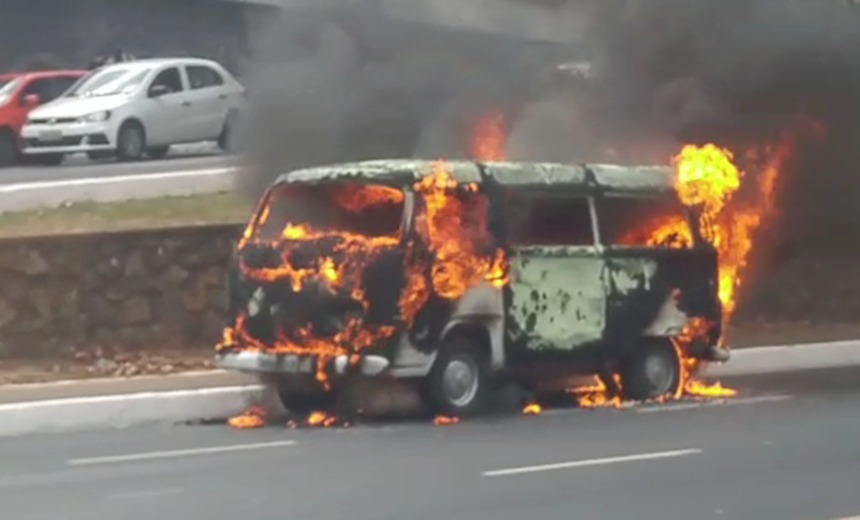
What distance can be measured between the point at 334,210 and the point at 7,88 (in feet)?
49.8

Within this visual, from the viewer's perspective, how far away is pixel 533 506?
34.6ft

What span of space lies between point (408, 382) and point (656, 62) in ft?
24.3

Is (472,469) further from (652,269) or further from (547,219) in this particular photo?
(652,269)

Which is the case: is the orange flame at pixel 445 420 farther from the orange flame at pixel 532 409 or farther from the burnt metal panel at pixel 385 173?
the burnt metal panel at pixel 385 173

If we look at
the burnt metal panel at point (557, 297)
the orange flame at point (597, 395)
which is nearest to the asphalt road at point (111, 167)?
the orange flame at point (597, 395)

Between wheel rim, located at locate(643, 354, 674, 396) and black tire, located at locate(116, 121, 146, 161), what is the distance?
11.9 meters

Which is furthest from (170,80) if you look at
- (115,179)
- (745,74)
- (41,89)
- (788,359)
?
(788,359)

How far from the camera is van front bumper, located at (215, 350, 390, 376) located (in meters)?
14.4

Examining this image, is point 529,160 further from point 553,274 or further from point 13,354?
point 13,354

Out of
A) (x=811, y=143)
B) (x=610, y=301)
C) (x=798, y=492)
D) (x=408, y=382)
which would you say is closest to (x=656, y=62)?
(x=811, y=143)

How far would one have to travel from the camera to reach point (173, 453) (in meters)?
13.1

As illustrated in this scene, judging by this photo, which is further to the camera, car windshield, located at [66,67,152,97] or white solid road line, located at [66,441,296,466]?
car windshield, located at [66,67,152,97]

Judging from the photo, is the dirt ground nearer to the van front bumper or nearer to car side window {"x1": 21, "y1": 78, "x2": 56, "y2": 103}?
the van front bumper

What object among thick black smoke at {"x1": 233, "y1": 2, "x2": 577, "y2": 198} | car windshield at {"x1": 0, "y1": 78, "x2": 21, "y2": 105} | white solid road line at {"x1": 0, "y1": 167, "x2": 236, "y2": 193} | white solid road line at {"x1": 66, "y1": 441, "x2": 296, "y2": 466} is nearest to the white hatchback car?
car windshield at {"x1": 0, "y1": 78, "x2": 21, "y2": 105}
